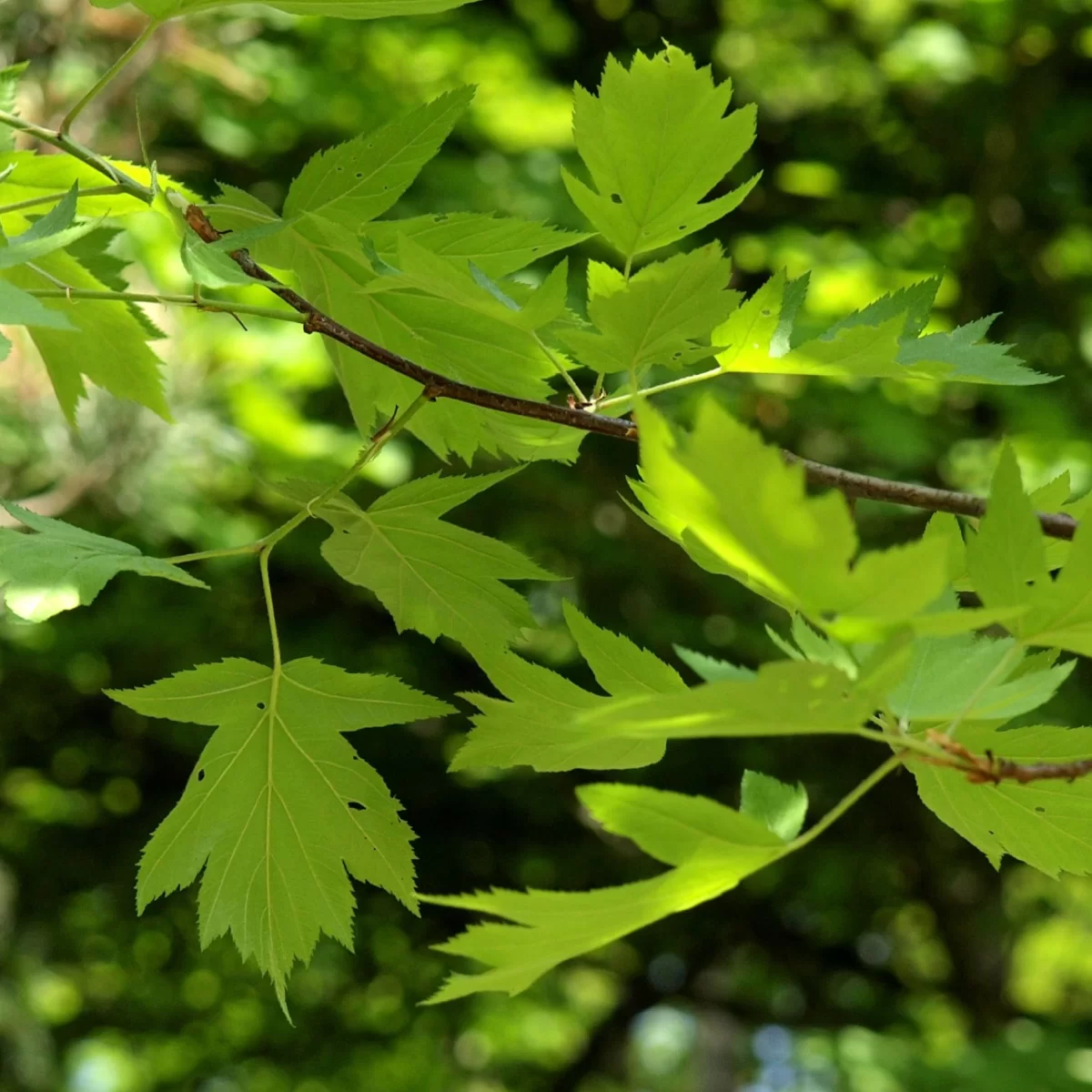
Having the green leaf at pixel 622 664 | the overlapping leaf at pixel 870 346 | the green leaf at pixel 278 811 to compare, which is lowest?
the green leaf at pixel 278 811

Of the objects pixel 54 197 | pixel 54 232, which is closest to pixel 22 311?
pixel 54 232

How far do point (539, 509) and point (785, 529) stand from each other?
9.86 feet

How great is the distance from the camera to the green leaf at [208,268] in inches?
18.4

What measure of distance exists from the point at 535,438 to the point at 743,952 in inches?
187

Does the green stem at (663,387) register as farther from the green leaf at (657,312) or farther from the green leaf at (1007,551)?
the green leaf at (1007,551)

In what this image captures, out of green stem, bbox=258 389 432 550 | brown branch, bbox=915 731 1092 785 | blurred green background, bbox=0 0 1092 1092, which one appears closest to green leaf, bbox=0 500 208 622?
green stem, bbox=258 389 432 550

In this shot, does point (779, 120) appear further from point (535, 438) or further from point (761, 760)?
point (535, 438)

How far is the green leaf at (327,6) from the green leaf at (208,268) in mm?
102

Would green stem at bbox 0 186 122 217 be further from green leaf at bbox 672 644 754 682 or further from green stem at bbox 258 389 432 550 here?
green leaf at bbox 672 644 754 682

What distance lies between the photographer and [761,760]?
354cm


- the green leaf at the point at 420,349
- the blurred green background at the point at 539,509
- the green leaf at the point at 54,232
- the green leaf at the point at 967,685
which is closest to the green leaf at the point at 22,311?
the green leaf at the point at 54,232

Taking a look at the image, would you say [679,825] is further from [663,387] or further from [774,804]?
[663,387]

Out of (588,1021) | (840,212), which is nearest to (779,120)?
(840,212)

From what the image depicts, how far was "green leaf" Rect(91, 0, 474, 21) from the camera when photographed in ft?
1.70
